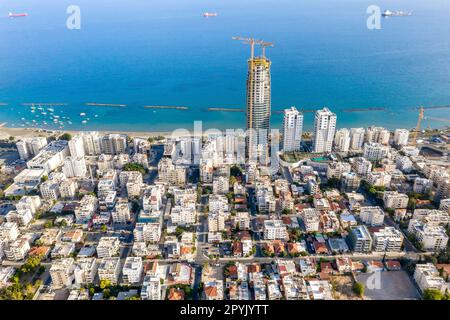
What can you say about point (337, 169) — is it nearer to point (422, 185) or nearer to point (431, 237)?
point (422, 185)

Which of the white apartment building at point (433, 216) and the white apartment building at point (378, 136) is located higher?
the white apartment building at point (378, 136)

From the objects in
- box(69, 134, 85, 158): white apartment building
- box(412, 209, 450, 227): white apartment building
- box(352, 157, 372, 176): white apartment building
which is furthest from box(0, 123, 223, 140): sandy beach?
box(412, 209, 450, 227): white apartment building

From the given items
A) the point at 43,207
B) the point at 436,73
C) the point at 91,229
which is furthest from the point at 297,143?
the point at 436,73

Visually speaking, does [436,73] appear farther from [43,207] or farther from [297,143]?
[43,207]

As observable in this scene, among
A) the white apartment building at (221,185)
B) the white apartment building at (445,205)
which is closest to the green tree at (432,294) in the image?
the white apartment building at (445,205)

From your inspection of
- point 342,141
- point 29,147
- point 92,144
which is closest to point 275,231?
Result: point 342,141

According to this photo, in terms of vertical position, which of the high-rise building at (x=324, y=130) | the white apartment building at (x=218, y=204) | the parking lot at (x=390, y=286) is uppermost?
the high-rise building at (x=324, y=130)

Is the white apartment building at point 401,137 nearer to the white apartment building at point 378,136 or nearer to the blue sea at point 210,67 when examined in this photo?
the white apartment building at point 378,136
